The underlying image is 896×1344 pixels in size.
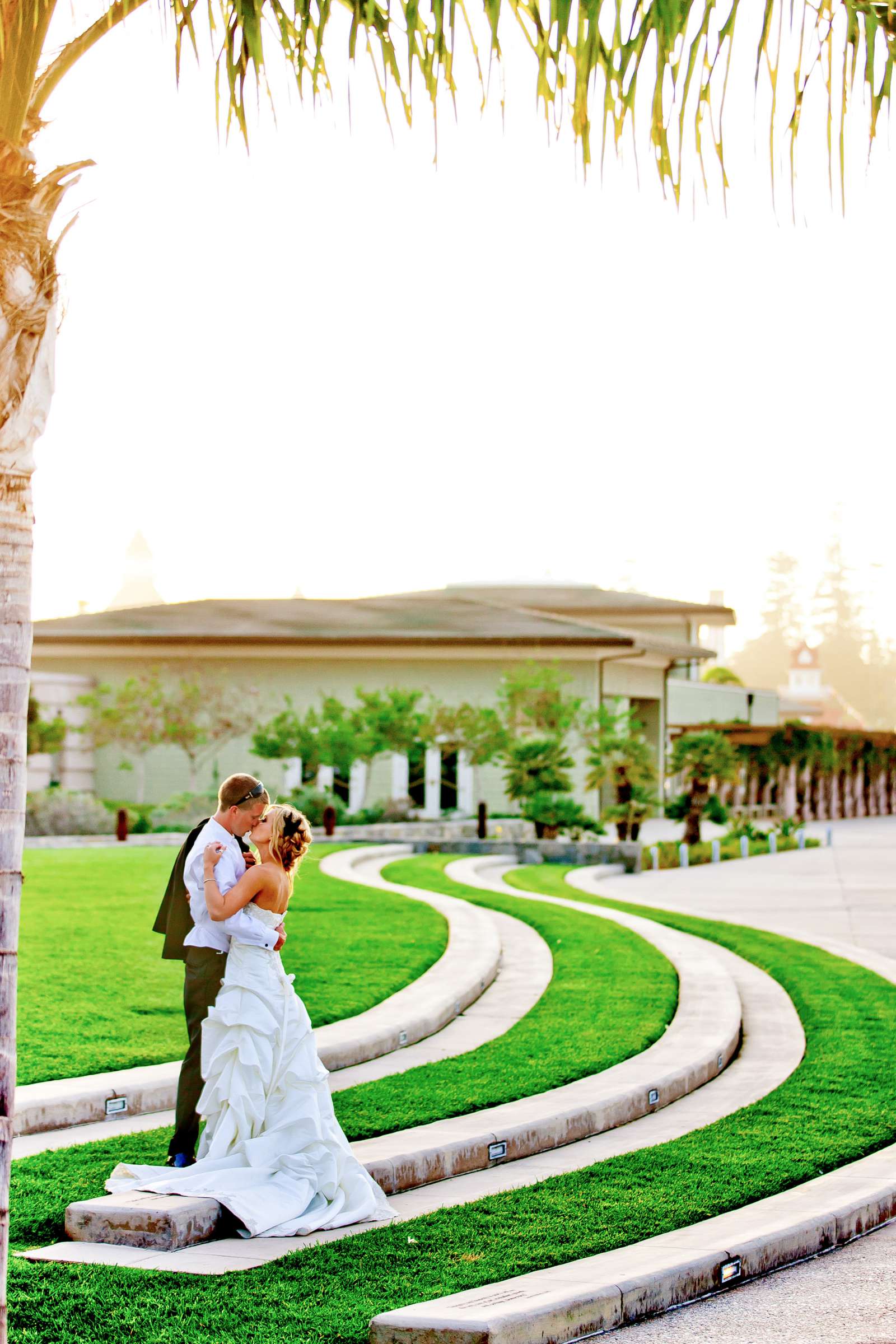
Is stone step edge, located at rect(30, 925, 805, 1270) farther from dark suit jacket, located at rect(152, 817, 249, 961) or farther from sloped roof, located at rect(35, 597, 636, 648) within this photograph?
sloped roof, located at rect(35, 597, 636, 648)

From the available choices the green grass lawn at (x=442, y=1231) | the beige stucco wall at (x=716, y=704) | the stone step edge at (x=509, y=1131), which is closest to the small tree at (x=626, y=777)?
the beige stucco wall at (x=716, y=704)

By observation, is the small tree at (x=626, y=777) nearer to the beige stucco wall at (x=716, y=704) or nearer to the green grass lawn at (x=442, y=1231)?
the beige stucco wall at (x=716, y=704)

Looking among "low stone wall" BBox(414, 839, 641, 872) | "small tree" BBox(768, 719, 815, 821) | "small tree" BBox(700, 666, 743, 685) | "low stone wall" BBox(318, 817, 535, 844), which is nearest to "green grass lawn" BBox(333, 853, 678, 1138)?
"low stone wall" BBox(414, 839, 641, 872)

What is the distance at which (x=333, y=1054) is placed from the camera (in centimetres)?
880

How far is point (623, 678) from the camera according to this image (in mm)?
36188

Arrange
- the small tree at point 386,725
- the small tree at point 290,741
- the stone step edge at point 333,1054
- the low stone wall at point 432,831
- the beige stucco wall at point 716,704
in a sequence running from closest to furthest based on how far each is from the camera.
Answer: the stone step edge at point 333,1054, the low stone wall at point 432,831, the small tree at point 290,741, the small tree at point 386,725, the beige stucco wall at point 716,704

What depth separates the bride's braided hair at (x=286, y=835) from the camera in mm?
6535

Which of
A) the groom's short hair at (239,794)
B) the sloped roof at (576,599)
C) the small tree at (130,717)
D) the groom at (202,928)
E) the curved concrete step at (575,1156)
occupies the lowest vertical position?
the curved concrete step at (575,1156)

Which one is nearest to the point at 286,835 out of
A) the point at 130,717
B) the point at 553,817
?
the point at 553,817

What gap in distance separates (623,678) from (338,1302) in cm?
3158

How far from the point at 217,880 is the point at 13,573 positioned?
9.35 ft

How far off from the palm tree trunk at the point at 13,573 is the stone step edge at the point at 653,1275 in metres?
1.53

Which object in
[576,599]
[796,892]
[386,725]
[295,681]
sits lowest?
[796,892]

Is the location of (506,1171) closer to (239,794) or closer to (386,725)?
(239,794)
